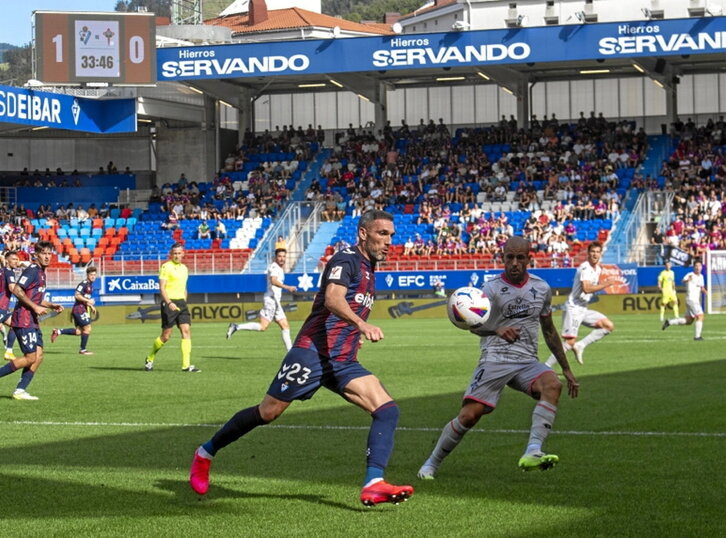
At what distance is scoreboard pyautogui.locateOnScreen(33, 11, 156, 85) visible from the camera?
54.3 m

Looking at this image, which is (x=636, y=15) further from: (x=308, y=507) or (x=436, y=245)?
(x=308, y=507)

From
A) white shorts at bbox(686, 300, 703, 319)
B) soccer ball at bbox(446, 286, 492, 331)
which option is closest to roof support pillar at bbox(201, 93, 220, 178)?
white shorts at bbox(686, 300, 703, 319)

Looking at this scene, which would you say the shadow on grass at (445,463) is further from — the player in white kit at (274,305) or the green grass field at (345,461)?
the player in white kit at (274,305)

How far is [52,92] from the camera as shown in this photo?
5538 cm

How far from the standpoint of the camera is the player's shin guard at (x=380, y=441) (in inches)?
338

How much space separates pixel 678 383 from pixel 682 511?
33.9 ft

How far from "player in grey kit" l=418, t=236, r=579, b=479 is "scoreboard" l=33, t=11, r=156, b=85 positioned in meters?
46.3

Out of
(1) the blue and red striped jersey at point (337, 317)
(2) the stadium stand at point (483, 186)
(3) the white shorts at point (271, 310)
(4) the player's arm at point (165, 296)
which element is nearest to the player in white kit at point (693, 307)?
(3) the white shorts at point (271, 310)

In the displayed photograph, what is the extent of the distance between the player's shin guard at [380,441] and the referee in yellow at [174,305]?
44.4 feet

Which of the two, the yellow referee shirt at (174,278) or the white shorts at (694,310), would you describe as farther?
the white shorts at (694,310)

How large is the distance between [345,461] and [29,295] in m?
7.22

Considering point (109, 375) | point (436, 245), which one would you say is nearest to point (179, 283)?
point (109, 375)

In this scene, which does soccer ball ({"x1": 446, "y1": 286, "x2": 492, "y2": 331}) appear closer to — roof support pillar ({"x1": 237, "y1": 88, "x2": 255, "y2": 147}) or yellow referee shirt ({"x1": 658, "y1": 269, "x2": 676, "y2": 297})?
yellow referee shirt ({"x1": 658, "y1": 269, "x2": 676, "y2": 297})

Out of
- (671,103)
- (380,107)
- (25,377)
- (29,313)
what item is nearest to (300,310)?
(380,107)
